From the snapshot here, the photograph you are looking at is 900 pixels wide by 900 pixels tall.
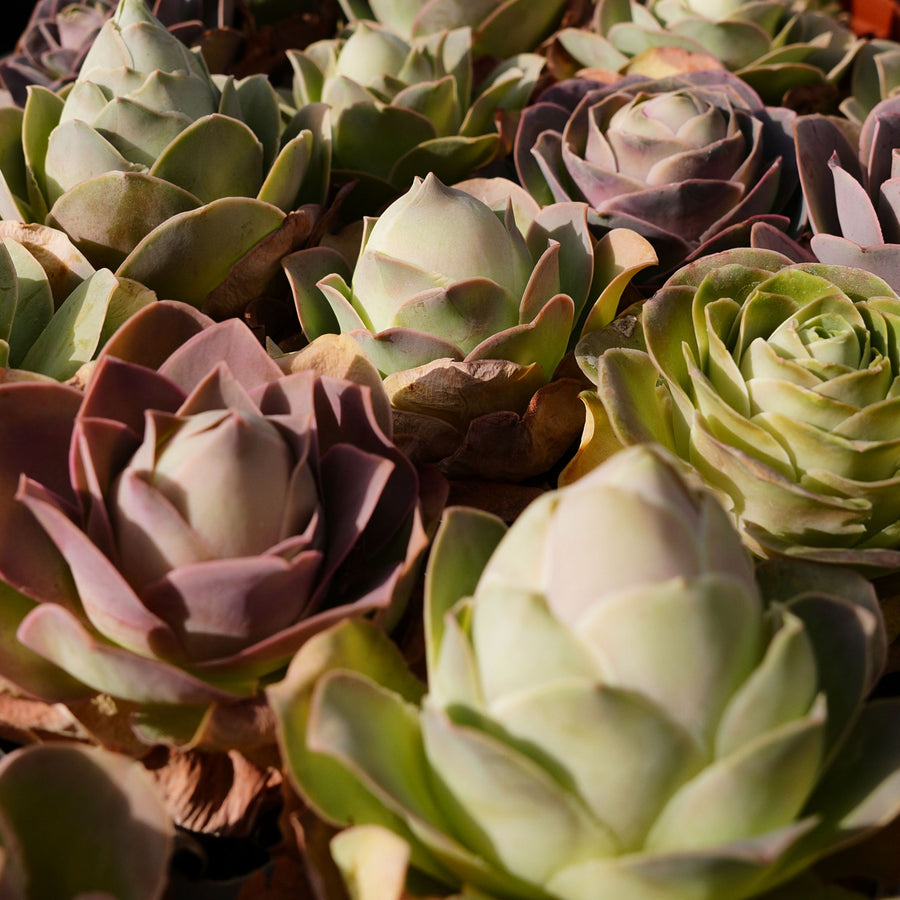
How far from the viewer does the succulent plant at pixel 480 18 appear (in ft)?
3.22

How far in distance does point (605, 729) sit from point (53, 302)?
1.48ft

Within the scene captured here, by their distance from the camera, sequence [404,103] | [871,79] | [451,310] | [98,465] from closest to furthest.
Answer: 1. [98,465]
2. [451,310]
3. [404,103]
4. [871,79]

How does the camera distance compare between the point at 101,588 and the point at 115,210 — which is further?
the point at 115,210

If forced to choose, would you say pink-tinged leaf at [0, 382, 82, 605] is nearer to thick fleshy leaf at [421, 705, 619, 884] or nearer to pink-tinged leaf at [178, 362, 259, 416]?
pink-tinged leaf at [178, 362, 259, 416]

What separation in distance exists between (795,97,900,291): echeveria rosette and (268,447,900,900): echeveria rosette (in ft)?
1.09

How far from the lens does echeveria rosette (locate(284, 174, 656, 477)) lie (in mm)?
571

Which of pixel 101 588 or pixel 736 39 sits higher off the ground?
pixel 736 39

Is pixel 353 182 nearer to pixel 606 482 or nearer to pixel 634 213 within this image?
pixel 634 213

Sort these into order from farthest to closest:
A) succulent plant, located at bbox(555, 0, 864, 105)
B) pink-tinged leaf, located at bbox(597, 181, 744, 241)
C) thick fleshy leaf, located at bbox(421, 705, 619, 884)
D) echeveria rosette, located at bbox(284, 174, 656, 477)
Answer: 1. succulent plant, located at bbox(555, 0, 864, 105)
2. pink-tinged leaf, located at bbox(597, 181, 744, 241)
3. echeveria rosette, located at bbox(284, 174, 656, 477)
4. thick fleshy leaf, located at bbox(421, 705, 619, 884)

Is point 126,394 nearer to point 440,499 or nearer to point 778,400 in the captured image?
point 440,499

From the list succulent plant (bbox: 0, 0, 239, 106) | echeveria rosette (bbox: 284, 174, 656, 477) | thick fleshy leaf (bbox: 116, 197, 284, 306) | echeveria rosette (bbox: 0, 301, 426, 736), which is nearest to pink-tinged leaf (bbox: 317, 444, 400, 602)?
echeveria rosette (bbox: 0, 301, 426, 736)

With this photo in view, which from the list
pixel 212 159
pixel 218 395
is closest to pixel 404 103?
pixel 212 159

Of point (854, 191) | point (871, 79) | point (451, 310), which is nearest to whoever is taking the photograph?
point (451, 310)

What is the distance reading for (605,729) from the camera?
0.35 m
